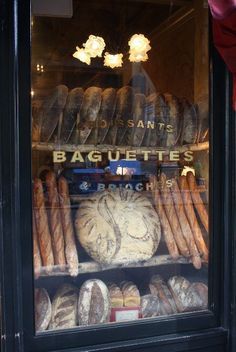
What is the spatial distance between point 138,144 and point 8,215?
752 millimetres

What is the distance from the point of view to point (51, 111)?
1891 millimetres

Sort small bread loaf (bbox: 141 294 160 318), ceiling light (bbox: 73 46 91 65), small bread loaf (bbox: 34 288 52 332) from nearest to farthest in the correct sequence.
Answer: small bread loaf (bbox: 34 288 52 332)
small bread loaf (bbox: 141 294 160 318)
ceiling light (bbox: 73 46 91 65)

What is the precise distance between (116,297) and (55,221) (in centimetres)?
44

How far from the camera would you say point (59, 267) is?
5.84 feet

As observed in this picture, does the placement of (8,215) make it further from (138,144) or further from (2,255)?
(138,144)

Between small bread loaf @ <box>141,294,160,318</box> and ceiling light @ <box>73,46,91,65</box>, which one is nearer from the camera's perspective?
small bread loaf @ <box>141,294,160,318</box>

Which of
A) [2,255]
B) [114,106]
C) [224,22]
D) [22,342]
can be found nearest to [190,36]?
[114,106]

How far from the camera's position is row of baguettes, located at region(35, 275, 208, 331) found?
1745 mm

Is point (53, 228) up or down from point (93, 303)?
Result: up

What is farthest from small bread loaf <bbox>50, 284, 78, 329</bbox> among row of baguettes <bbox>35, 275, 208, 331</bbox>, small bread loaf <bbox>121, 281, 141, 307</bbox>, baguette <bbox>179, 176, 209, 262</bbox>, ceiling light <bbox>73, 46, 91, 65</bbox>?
ceiling light <bbox>73, 46, 91, 65</bbox>

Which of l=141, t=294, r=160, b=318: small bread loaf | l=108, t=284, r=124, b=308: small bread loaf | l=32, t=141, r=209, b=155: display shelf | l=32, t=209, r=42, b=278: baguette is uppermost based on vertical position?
l=32, t=141, r=209, b=155: display shelf

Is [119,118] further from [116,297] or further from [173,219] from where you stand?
[116,297]

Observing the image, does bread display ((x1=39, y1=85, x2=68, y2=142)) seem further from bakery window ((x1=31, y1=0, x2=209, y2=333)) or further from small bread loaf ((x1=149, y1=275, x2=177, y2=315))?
small bread loaf ((x1=149, y1=275, x2=177, y2=315))

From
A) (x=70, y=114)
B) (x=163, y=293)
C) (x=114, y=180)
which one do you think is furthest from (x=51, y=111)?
(x=163, y=293)
